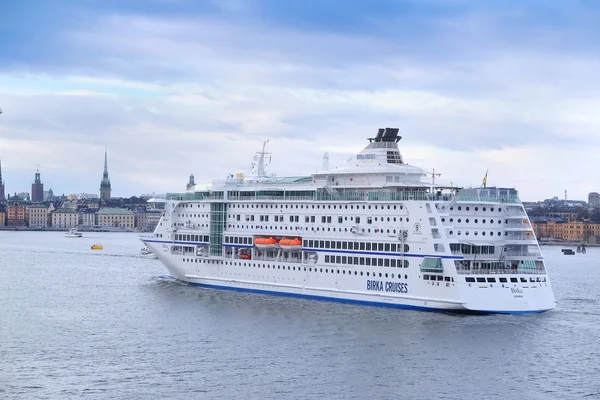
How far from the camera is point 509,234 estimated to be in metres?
41.3

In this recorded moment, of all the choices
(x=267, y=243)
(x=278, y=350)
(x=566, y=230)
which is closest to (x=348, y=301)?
(x=267, y=243)

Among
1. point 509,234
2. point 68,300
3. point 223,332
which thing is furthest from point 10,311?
point 509,234

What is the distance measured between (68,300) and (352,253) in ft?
47.8

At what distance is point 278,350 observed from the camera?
105 feet

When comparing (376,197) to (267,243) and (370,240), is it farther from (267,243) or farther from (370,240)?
(267,243)

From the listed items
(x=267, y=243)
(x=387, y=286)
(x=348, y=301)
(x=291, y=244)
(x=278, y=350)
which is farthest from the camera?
(x=267, y=243)

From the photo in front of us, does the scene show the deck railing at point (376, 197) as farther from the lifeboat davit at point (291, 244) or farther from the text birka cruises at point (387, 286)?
the text birka cruises at point (387, 286)

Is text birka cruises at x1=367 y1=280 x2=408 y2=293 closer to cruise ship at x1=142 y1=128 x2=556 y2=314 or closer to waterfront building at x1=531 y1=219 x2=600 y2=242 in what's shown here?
cruise ship at x1=142 y1=128 x2=556 y2=314

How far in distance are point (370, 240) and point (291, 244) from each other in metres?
4.95

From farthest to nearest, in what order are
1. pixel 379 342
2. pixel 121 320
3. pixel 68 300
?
pixel 68 300 < pixel 121 320 < pixel 379 342

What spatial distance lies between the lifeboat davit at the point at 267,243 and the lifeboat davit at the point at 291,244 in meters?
0.73

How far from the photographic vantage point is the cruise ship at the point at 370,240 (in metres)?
39.2

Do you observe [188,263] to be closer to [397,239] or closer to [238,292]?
[238,292]

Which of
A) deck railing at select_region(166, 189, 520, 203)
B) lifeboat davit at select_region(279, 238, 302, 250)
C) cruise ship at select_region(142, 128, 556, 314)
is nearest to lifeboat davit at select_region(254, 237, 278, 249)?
cruise ship at select_region(142, 128, 556, 314)
